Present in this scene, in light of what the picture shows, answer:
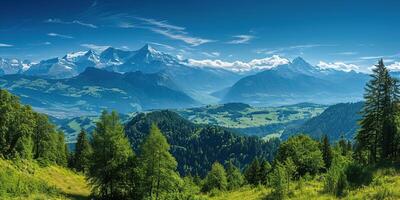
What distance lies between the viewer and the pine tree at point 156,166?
2221 inches

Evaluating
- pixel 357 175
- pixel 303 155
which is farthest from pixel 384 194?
pixel 303 155

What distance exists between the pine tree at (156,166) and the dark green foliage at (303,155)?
27.8 meters

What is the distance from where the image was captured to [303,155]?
8375 cm

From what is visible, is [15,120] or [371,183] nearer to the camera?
[371,183]

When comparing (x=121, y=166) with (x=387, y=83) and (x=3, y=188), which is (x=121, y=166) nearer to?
(x=3, y=188)

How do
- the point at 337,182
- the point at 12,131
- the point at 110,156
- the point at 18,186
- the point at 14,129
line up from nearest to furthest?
the point at 337,182, the point at 18,186, the point at 110,156, the point at 12,131, the point at 14,129

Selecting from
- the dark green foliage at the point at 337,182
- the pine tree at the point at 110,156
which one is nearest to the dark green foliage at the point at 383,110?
the dark green foliage at the point at 337,182

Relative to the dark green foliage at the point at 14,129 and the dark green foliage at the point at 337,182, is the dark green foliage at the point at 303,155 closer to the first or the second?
the dark green foliage at the point at 337,182

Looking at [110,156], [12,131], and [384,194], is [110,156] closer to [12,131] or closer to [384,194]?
[12,131]

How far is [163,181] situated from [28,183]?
55.4 feet

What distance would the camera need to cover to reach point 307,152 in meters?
86.3

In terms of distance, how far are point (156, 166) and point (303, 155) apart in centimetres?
3746

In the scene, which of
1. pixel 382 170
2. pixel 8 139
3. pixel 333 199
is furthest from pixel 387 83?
pixel 8 139

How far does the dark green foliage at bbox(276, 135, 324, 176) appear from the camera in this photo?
8119 cm
